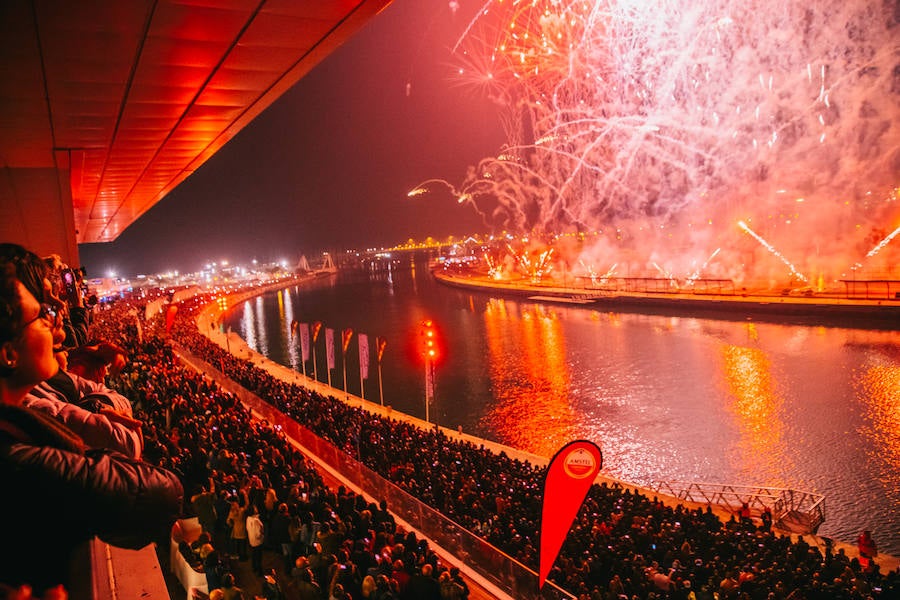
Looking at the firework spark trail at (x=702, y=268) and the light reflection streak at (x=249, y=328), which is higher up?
the firework spark trail at (x=702, y=268)

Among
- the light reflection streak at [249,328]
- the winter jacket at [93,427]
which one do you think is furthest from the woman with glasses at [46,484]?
the light reflection streak at [249,328]

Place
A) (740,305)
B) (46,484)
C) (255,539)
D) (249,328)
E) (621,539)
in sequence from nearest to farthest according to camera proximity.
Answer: (46,484), (255,539), (621,539), (740,305), (249,328)

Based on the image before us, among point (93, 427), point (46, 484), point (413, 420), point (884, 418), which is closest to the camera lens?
point (46, 484)

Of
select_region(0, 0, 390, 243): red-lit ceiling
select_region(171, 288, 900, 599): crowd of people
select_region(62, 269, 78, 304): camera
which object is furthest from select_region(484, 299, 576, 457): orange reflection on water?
select_region(0, 0, 390, 243): red-lit ceiling

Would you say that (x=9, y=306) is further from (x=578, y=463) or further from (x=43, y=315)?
(x=578, y=463)

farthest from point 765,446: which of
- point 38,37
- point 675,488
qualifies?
point 38,37

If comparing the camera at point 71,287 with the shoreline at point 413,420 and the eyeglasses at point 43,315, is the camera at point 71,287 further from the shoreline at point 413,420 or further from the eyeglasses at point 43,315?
the shoreline at point 413,420

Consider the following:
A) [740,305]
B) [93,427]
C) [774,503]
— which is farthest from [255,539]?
[740,305]
